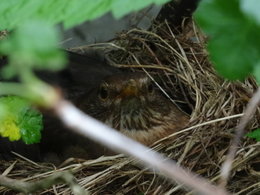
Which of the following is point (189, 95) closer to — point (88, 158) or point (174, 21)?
point (174, 21)

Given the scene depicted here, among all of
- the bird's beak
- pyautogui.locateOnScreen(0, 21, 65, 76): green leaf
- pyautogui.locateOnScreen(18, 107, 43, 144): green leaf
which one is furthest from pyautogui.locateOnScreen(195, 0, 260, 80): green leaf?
the bird's beak

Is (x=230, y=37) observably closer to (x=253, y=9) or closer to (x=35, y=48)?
(x=253, y=9)

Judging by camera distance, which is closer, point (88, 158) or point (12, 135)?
point (12, 135)

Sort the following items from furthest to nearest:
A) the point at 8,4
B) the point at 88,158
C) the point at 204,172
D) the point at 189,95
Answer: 1. the point at 189,95
2. the point at 88,158
3. the point at 204,172
4. the point at 8,4

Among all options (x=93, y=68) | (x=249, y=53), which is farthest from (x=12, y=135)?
(x=93, y=68)

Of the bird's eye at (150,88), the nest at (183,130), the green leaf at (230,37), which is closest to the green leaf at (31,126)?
the nest at (183,130)

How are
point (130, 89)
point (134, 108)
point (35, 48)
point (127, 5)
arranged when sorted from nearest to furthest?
point (35, 48), point (127, 5), point (130, 89), point (134, 108)

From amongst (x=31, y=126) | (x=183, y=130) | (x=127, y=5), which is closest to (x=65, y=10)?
(x=127, y=5)
